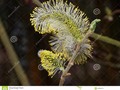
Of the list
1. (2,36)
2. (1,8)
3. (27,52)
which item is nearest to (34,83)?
(27,52)

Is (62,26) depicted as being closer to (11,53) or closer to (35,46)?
(35,46)

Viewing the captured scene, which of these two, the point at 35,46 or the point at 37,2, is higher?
the point at 37,2

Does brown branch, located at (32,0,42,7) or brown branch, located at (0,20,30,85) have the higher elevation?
brown branch, located at (32,0,42,7)

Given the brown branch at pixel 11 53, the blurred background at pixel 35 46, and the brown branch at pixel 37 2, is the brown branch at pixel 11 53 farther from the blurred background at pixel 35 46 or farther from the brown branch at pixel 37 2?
the brown branch at pixel 37 2

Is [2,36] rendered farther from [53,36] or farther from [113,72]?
[113,72]

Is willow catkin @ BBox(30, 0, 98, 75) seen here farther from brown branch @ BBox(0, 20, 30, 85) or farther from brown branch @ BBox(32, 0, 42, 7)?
brown branch @ BBox(0, 20, 30, 85)

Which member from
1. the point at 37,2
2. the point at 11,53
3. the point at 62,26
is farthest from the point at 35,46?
the point at 62,26

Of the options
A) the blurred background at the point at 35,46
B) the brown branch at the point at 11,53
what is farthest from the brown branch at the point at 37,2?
the brown branch at the point at 11,53

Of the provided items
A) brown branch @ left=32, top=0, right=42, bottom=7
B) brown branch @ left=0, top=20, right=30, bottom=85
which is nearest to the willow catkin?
brown branch @ left=32, top=0, right=42, bottom=7

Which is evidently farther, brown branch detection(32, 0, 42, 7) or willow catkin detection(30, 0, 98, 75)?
brown branch detection(32, 0, 42, 7)
